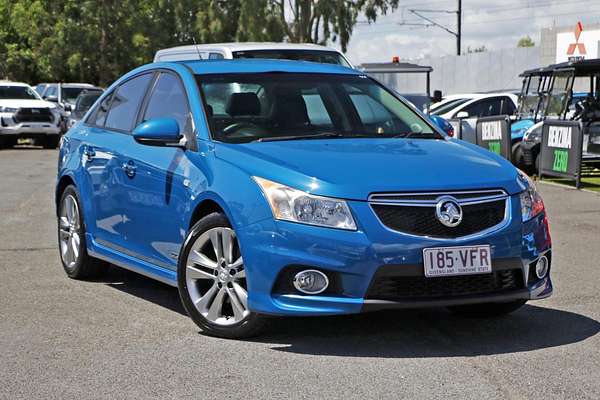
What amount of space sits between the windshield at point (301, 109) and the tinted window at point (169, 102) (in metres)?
0.17

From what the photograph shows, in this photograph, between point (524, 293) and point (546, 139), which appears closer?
point (524, 293)

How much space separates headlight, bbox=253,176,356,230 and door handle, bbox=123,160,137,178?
163 cm

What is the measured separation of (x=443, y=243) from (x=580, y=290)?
8.18ft

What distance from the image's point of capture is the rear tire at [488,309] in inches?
266

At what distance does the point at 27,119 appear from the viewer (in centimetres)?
3034

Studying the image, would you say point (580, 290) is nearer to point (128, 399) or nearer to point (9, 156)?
point (128, 399)

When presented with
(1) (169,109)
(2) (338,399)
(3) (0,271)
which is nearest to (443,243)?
(2) (338,399)

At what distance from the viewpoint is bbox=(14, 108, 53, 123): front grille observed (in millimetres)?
30250

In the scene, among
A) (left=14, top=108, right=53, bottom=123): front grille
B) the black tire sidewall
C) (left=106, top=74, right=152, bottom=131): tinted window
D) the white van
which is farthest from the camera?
(left=14, top=108, right=53, bottom=123): front grille

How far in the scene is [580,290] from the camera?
7.91 m

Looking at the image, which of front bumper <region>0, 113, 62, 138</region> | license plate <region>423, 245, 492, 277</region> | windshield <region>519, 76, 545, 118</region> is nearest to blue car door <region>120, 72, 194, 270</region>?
license plate <region>423, 245, 492, 277</region>

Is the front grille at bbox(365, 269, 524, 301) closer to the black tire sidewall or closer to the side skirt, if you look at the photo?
the side skirt

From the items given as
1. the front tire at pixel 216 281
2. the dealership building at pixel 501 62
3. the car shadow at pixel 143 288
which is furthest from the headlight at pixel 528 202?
the dealership building at pixel 501 62

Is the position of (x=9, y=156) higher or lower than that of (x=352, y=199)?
lower
